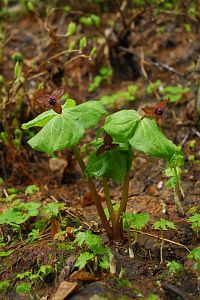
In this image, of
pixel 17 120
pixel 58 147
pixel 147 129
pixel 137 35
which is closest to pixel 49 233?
pixel 58 147

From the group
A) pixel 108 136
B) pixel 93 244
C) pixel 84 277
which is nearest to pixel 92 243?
pixel 93 244

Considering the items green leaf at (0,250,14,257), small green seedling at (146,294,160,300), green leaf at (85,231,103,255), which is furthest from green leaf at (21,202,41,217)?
small green seedling at (146,294,160,300)

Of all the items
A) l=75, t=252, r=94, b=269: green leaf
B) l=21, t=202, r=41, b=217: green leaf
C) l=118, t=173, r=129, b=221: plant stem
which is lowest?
l=21, t=202, r=41, b=217: green leaf

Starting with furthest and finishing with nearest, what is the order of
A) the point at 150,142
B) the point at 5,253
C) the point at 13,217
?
the point at 13,217 < the point at 5,253 < the point at 150,142

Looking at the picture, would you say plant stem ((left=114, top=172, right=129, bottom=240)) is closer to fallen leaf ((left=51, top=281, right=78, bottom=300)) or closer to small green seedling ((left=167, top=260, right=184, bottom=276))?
small green seedling ((left=167, top=260, right=184, bottom=276))

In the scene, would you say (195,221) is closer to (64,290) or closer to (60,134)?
(64,290)

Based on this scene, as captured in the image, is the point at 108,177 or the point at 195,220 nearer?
the point at 108,177

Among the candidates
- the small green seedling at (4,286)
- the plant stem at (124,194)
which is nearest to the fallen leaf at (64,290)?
the small green seedling at (4,286)

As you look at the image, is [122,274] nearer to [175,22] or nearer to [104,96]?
[104,96]
